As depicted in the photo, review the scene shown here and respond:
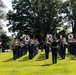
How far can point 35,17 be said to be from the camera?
84250 millimetres

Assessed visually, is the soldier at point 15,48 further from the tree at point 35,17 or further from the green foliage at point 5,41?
the green foliage at point 5,41

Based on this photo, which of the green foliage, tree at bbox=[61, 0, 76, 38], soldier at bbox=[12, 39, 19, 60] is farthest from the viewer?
the green foliage

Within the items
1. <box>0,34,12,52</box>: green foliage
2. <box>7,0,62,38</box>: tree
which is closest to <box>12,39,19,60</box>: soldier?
<box>7,0,62,38</box>: tree

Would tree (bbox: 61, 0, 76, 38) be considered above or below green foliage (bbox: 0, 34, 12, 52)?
above

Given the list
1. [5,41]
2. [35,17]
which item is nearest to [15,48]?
[35,17]

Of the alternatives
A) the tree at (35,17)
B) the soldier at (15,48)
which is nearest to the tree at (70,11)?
the tree at (35,17)

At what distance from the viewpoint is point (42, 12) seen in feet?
276

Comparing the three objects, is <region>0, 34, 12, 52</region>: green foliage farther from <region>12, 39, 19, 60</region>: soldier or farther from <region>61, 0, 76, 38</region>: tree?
<region>12, 39, 19, 60</region>: soldier

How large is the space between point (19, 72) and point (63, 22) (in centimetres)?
6478

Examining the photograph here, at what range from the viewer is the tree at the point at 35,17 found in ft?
274

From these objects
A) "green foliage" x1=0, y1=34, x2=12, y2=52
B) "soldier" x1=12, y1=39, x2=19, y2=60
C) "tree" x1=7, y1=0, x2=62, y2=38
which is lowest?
"soldier" x1=12, y1=39, x2=19, y2=60

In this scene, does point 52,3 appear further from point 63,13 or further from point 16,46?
point 16,46

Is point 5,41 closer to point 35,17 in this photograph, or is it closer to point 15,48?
point 35,17

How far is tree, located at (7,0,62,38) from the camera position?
8356 cm
